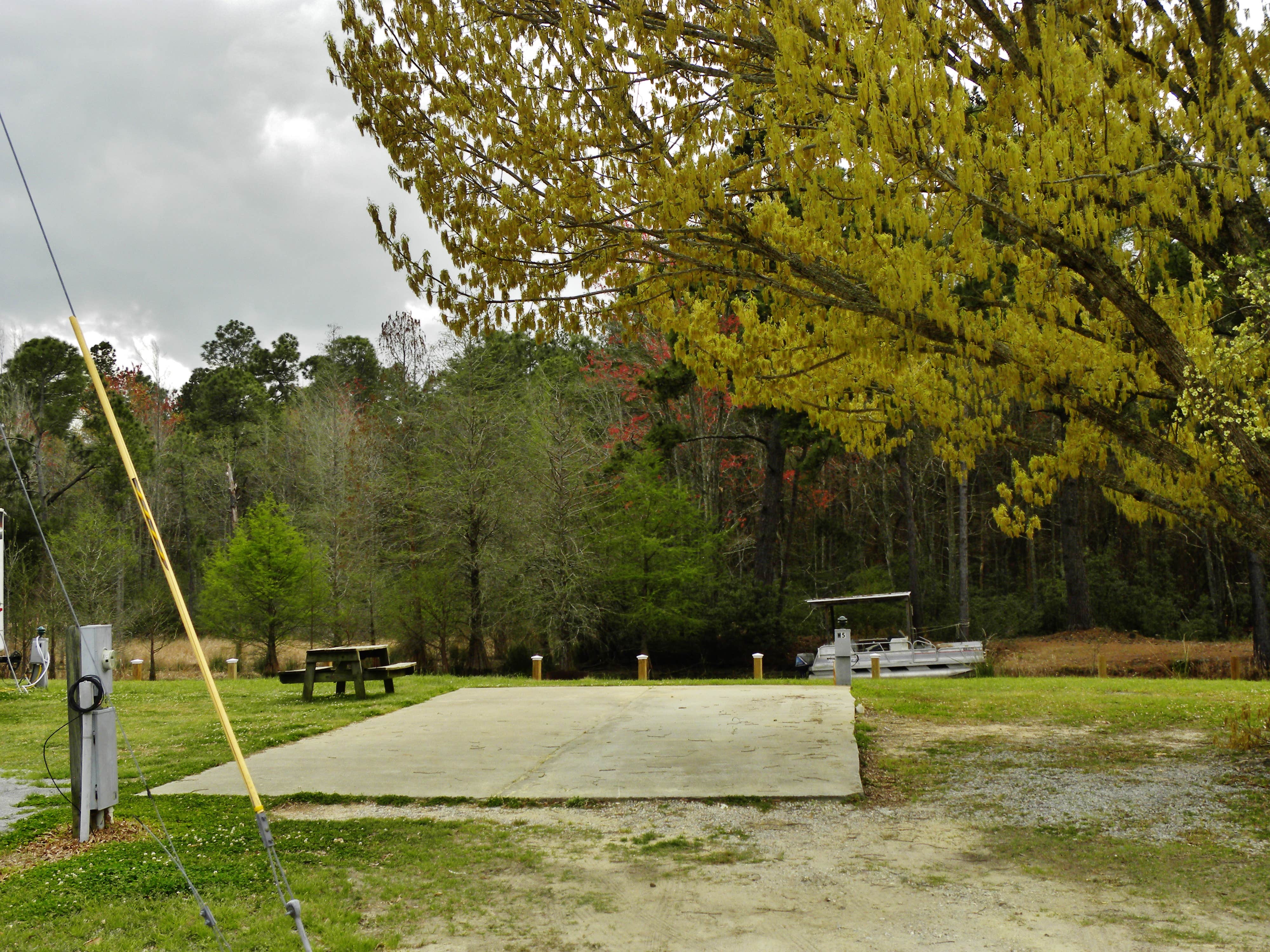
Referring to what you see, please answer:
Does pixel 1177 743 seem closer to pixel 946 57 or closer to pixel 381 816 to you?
pixel 946 57

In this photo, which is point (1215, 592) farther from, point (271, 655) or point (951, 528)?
point (271, 655)

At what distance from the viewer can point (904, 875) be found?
14.9ft

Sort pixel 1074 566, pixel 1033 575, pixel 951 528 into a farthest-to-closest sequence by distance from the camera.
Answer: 1. pixel 1033 575
2. pixel 951 528
3. pixel 1074 566

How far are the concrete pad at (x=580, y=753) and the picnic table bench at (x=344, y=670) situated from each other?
42.4 inches

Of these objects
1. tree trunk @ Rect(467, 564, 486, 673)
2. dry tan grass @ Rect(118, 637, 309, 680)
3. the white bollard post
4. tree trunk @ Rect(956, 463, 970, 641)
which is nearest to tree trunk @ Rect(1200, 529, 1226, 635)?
tree trunk @ Rect(956, 463, 970, 641)

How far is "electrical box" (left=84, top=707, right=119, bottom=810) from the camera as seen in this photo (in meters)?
5.29

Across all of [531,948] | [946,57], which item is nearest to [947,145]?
[946,57]

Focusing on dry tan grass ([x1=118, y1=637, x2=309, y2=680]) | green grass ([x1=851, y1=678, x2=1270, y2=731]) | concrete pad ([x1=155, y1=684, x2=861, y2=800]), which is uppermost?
concrete pad ([x1=155, y1=684, x2=861, y2=800])

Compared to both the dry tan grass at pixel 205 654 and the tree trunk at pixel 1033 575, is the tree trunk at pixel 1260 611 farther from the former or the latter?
the dry tan grass at pixel 205 654

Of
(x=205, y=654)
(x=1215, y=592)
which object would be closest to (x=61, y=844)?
(x=205, y=654)

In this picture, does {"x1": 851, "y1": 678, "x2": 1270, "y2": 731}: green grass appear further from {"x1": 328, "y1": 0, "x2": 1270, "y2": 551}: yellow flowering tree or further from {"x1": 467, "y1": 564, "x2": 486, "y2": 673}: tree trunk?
{"x1": 467, "y1": 564, "x2": 486, "y2": 673}: tree trunk

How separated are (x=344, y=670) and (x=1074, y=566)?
22.4 m

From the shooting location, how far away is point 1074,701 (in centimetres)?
1091

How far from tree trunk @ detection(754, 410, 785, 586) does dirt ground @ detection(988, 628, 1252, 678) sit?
6.41 meters
